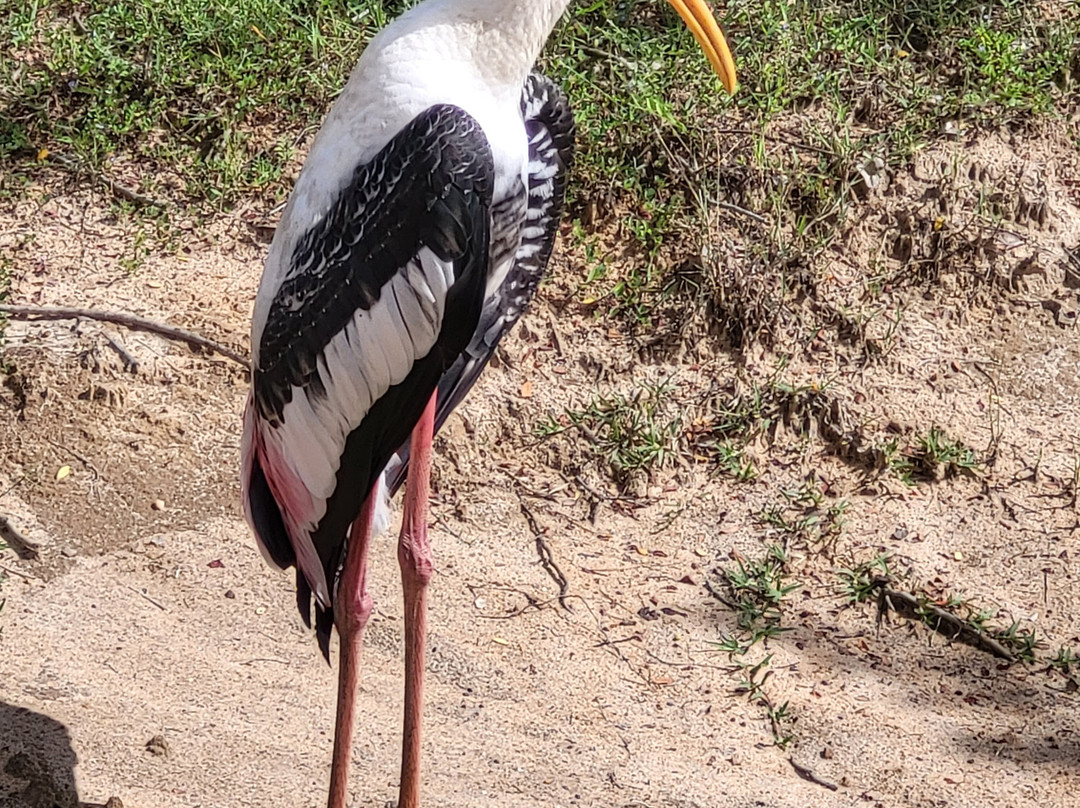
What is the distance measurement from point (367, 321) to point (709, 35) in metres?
0.87

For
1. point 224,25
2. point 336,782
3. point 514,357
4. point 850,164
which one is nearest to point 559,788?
point 336,782

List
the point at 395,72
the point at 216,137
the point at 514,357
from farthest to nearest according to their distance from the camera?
the point at 216,137 → the point at 514,357 → the point at 395,72

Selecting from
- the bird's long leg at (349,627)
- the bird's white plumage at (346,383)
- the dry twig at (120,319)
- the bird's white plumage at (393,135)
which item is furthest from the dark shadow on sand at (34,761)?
the dry twig at (120,319)

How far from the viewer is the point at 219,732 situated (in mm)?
3705

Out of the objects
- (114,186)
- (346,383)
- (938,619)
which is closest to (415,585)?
(346,383)

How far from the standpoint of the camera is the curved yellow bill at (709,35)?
3.07m

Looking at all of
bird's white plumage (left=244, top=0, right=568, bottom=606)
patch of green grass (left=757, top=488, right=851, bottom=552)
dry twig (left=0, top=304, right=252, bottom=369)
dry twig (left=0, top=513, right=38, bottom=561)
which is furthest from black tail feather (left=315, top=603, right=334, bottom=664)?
patch of green grass (left=757, top=488, right=851, bottom=552)

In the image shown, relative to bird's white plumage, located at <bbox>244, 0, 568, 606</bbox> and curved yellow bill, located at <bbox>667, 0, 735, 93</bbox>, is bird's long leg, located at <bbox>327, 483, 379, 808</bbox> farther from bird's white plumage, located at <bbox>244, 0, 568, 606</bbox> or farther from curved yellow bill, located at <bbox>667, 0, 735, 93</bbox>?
curved yellow bill, located at <bbox>667, 0, 735, 93</bbox>

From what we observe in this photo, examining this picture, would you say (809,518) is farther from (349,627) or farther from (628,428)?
(349,627)

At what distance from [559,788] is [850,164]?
2386 millimetres

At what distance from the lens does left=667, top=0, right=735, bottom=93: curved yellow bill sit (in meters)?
3.07

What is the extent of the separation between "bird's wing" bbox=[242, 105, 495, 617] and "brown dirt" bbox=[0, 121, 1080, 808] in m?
0.69

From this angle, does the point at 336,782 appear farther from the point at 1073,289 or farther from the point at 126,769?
the point at 1073,289

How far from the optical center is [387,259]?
2.97 metres
